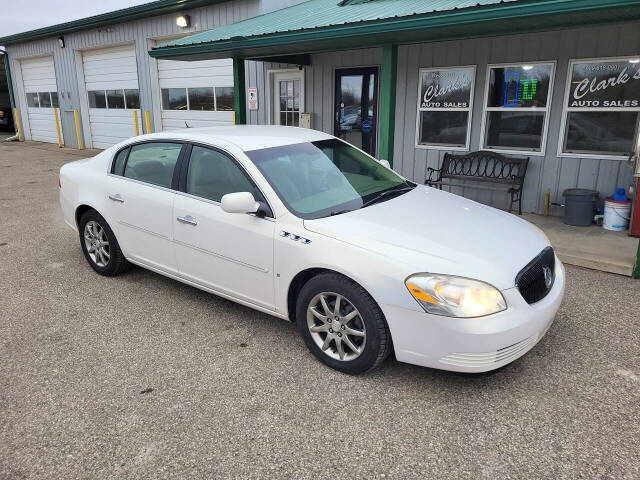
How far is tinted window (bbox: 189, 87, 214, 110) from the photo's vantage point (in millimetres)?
12742

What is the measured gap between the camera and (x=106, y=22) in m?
14.6

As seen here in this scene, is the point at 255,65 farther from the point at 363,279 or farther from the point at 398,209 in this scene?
the point at 363,279

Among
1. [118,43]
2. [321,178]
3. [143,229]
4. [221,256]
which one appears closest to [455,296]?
[321,178]

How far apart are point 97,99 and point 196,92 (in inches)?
217

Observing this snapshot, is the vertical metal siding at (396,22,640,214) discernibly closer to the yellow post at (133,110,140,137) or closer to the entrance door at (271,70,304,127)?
the entrance door at (271,70,304,127)

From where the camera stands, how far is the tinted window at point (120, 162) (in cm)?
454

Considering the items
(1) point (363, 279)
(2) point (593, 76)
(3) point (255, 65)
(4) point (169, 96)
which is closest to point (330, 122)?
(3) point (255, 65)

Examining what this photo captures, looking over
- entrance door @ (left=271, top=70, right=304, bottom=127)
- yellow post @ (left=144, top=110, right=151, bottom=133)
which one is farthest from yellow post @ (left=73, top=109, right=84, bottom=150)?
entrance door @ (left=271, top=70, right=304, bottom=127)

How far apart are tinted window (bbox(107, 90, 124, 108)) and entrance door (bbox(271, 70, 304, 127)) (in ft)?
22.5

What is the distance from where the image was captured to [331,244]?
3.04 m

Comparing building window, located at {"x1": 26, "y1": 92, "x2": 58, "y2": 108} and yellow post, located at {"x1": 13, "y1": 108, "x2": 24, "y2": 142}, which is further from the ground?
building window, located at {"x1": 26, "y1": 92, "x2": 58, "y2": 108}

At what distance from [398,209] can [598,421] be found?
178 cm

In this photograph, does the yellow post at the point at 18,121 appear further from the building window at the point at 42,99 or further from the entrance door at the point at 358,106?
the entrance door at the point at 358,106

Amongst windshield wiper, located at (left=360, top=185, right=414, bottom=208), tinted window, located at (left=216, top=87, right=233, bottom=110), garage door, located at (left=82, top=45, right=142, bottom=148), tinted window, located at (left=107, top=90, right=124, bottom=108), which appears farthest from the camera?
tinted window, located at (left=107, top=90, right=124, bottom=108)
